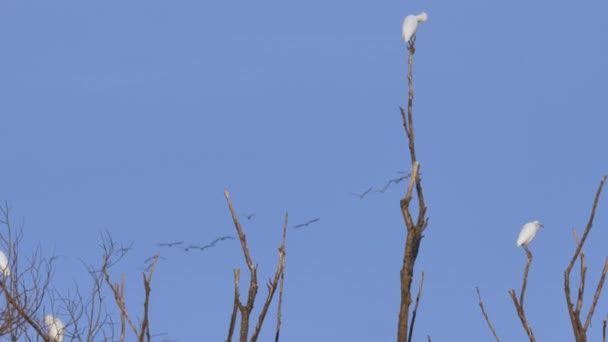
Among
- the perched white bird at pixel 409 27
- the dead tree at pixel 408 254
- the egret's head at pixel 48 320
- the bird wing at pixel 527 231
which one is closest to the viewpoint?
the dead tree at pixel 408 254

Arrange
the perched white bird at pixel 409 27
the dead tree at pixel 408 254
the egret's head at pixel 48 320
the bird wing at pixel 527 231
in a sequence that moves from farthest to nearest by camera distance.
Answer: the perched white bird at pixel 409 27 → the bird wing at pixel 527 231 → the egret's head at pixel 48 320 → the dead tree at pixel 408 254

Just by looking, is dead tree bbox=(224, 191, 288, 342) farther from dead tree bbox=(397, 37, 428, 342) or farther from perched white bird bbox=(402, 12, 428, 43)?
perched white bird bbox=(402, 12, 428, 43)

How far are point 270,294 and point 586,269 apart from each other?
0.64 m

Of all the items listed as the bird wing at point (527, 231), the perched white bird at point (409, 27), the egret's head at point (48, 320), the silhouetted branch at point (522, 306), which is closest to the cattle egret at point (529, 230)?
the bird wing at point (527, 231)

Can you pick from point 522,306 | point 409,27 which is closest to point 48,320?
point 522,306

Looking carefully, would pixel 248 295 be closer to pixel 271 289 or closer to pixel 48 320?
pixel 271 289

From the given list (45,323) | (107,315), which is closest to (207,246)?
(107,315)

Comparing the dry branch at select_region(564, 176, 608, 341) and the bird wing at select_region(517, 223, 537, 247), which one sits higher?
the bird wing at select_region(517, 223, 537, 247)

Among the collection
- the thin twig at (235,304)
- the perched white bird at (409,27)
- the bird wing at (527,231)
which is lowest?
the thin twig at (235,304)

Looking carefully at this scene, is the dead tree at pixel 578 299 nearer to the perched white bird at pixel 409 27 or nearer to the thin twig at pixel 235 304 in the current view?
the thin twig at pixel 235 304

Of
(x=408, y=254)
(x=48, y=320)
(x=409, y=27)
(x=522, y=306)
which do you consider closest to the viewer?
(x=408, y=254)

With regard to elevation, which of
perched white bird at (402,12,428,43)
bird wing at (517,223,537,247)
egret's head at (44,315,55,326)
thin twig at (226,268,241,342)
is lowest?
thin twig at (226,268,241,342)

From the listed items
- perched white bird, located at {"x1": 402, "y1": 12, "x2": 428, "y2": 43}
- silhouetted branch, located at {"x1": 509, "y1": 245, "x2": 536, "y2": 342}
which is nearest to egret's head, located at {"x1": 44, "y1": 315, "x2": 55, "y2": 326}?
silhouetted branch, located at {"x1": 509, "y1": 245, "x2": 536, "y2": 342}

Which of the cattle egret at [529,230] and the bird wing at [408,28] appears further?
the bird wing at [408,28]
